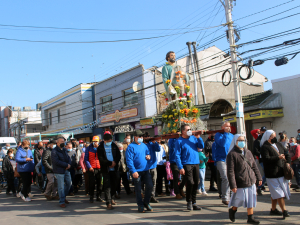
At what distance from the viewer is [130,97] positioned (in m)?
24.6

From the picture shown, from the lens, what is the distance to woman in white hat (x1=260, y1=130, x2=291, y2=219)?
583 centimetres

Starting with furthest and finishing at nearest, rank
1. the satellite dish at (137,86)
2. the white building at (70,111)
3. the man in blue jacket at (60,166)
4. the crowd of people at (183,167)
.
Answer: the white building at (70,111) < the satellite dish at (137,86) < the man in blue jacket at (60,166) < the crowd of people at (183,167)

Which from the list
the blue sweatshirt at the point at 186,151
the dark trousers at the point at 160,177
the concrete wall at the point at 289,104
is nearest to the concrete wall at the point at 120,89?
the concrete wall at the point at 289,104

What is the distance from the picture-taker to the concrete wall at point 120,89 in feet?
75.9

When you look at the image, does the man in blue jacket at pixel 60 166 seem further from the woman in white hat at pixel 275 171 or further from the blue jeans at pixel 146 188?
the woman in white hat at pixel 275 171

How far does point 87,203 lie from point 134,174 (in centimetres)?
269

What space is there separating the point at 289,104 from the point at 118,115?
14374 mm

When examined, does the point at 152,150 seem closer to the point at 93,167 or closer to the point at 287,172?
the point at 93,167

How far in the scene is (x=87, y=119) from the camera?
2986 centimetres


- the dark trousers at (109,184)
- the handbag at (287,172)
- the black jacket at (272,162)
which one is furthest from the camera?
the dark trousers at (109,184)

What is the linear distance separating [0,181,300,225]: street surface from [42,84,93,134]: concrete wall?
66.2 feet

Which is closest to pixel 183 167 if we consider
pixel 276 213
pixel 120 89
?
pixel 276 213

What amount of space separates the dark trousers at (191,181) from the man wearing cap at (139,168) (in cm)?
87

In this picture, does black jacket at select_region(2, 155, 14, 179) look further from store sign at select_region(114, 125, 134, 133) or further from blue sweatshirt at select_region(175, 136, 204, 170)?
store sign at select_region(114, 125, 134, 133)
